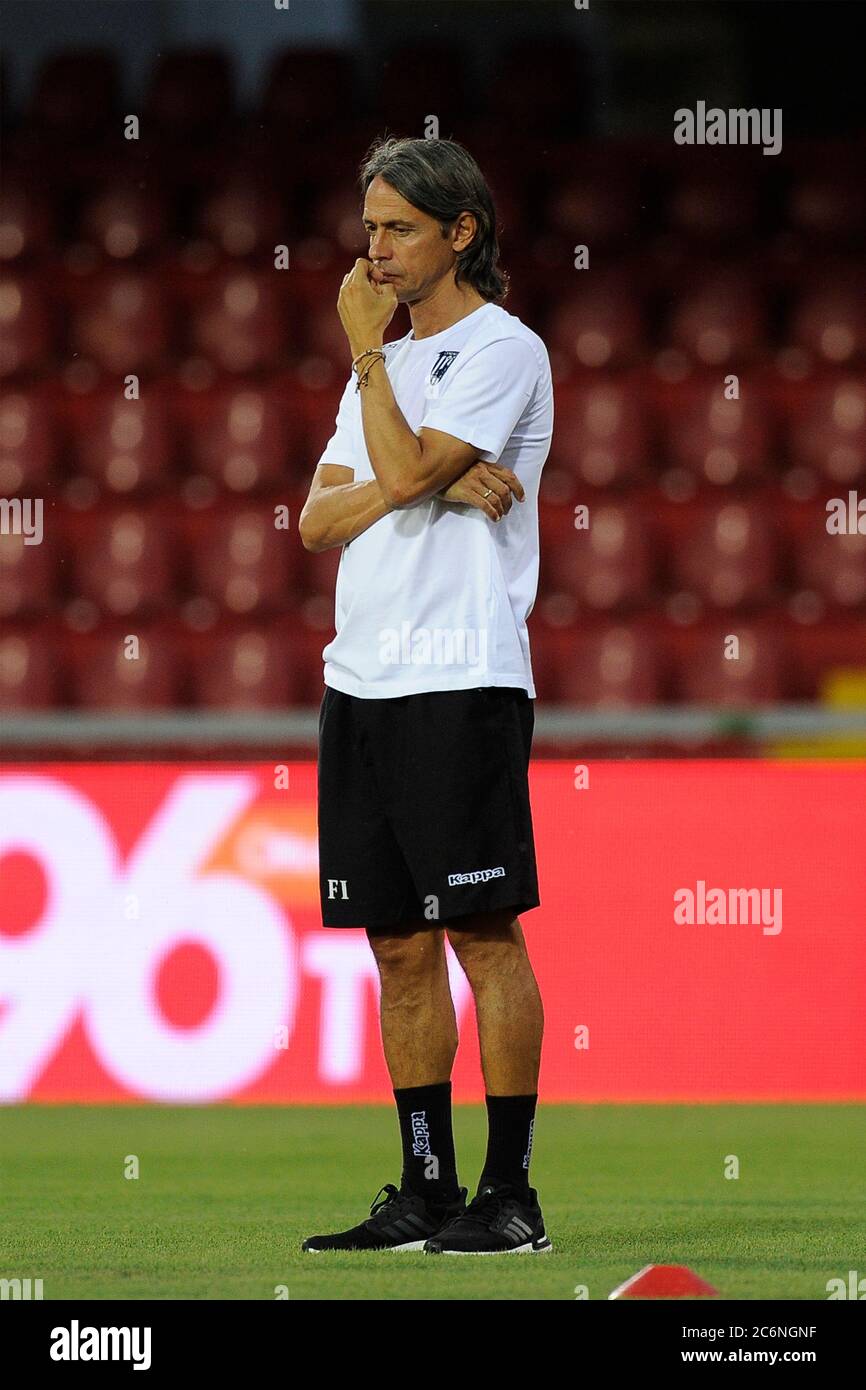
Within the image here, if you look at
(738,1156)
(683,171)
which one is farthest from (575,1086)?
(683,171)

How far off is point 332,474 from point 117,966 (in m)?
2.11

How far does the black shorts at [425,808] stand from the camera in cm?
304

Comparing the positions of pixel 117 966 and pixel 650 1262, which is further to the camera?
pixel 117 966

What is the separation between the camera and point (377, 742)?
3119mm

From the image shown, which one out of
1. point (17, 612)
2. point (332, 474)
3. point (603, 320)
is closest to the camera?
point (332, 474)

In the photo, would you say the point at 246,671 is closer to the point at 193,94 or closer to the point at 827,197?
the point at 193,94

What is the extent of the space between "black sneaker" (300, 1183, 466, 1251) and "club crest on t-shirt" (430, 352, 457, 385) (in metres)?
1.20

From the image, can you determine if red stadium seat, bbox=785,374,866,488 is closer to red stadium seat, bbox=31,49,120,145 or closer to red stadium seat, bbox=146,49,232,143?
red stadium seat, bbox=146,49,232,143

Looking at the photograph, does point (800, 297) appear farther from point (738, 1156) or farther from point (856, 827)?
point (738, 1156)

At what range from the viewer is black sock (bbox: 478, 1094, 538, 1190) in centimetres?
308

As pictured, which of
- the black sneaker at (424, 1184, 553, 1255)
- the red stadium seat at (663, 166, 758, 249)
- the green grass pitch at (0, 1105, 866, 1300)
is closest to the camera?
the green grass pitch at (0, 1105, 866, 1300)

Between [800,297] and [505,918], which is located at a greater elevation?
[800,297]

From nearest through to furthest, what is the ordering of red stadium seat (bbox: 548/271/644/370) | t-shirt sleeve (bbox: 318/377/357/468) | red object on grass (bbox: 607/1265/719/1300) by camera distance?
red object on grass (bbox: 607/1265/719/1300), t-shirt sleeve (bbox: 318/377/357/468), red stadium seat (bbox: 548/271/644/370)

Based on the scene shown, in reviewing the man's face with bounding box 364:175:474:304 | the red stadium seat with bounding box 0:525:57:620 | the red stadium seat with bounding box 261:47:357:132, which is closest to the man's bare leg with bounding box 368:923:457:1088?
the man's face with bounding box 364:175:474:304
